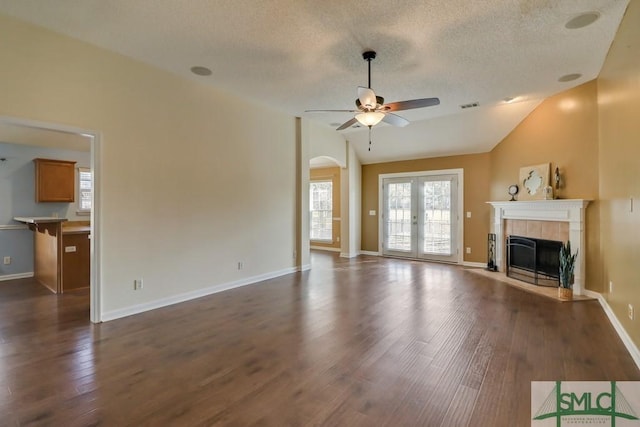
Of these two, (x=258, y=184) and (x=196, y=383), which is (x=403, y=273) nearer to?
(x=258, y=184)

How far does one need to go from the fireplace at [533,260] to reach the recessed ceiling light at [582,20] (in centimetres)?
334

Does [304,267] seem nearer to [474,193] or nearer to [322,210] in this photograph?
[322,210]

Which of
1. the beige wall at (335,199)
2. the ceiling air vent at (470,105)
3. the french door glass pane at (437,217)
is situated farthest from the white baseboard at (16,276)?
the ceiling air vent at (470,105)

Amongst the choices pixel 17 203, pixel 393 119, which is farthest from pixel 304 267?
pixel 17 203

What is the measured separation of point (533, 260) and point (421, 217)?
2602 mm

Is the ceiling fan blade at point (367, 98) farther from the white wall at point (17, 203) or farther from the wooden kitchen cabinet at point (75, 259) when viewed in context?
the white wall at point (17, 203)

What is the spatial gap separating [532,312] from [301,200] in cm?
409

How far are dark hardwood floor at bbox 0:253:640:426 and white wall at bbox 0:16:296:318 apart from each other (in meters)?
0.59

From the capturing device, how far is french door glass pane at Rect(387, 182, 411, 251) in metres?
7.80

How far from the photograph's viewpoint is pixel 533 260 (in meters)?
5.45

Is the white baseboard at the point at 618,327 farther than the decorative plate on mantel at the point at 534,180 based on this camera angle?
No

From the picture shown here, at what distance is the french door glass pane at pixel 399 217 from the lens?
25.6 feet

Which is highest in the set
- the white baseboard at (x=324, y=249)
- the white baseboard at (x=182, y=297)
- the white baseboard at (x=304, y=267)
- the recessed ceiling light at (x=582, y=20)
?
the recessed ceiling light at (x=582, y=20)

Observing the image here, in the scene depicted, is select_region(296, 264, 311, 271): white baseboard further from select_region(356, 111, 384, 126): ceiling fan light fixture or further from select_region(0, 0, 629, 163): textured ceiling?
select_region(356, 111, 384, 126): ceiling fan light fixture
